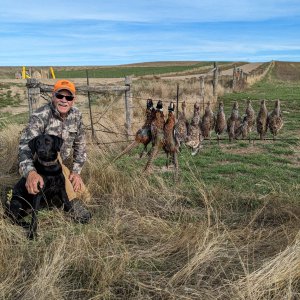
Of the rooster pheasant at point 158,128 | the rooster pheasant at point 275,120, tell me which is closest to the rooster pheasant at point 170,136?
the rooster pheasant at point 158,128

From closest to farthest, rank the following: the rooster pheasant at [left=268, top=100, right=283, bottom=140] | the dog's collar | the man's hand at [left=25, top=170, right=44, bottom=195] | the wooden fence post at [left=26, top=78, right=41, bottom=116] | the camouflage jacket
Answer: the man's hand at [left=25, top=170, right=44, bottom=195]
the dog's collar
the camouflage jacket
the rooster pheasant at [left=268, top=100, right=283, bottom=140]
the wooden fence post at [left=26, top=78, right=41, bottom=116]

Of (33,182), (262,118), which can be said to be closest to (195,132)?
(262,118)

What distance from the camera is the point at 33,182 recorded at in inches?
152

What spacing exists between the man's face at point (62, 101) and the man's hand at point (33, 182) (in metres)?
0.90

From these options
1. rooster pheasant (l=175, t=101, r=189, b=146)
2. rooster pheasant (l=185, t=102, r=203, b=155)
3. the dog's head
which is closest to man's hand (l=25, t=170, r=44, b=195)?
the dog's head

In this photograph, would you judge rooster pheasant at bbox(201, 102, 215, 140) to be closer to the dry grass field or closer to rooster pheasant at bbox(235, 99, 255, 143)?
rooster pheasant at bbox(235, 99, 255, 143)

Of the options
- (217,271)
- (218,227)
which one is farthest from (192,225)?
(217,271)

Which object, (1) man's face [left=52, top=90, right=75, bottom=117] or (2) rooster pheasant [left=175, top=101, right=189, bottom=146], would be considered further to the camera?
(2) rooster pheasant [left=175, top=101, right=189, bottom=146]

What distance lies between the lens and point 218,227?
12.9 ft

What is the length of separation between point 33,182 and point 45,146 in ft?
1.30

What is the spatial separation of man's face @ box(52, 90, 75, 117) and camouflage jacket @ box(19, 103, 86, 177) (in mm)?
85

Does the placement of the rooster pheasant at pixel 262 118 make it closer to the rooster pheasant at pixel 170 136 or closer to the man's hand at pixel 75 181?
the rooster pheasant at pixel 170 136

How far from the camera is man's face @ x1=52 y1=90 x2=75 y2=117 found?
433 cm

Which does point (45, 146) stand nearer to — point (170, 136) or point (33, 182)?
point (33, 182)
